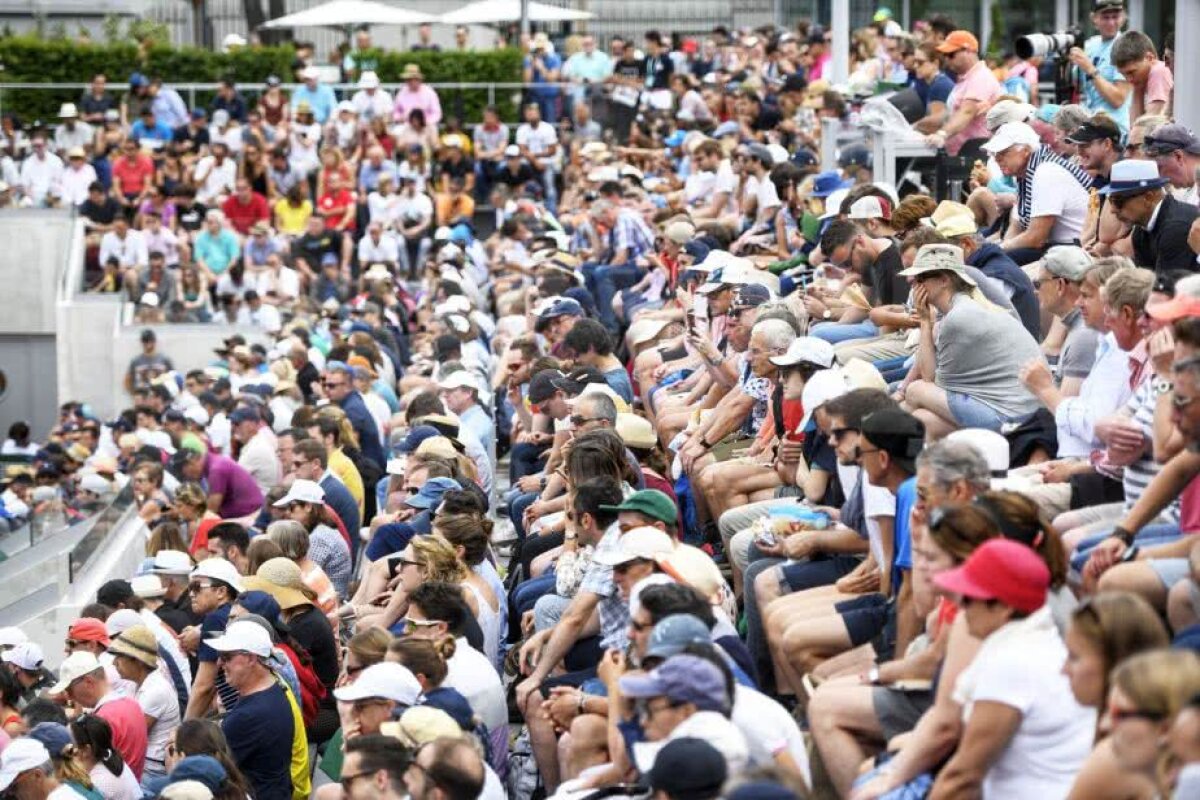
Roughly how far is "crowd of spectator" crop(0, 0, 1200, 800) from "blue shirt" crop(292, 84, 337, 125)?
10666 mm

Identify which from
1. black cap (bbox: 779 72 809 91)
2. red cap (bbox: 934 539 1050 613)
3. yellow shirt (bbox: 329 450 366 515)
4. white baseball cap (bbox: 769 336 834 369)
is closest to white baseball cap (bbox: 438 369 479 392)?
yellow shirt (bbox: 329 450 366 515)

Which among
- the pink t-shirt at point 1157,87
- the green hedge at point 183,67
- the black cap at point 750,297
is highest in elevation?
the green hedge at point 183,67

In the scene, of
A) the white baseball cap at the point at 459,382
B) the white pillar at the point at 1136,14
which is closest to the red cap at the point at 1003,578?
the white baseball cap at the point at 459,382

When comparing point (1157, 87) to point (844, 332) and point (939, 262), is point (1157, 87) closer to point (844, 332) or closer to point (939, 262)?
point (844, 332)

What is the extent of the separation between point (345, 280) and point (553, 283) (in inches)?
385

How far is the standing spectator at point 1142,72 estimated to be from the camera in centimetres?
1186

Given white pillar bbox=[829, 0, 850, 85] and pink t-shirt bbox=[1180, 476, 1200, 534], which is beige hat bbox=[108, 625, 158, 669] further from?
white pillar bbox=[829, 0, 850, 85]

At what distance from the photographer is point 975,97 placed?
13.8m

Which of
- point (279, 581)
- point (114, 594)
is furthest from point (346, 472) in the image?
point (279, 581)

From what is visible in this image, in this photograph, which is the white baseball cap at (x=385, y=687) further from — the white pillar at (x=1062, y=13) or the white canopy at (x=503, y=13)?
the white canopy at (x=503, y=13)

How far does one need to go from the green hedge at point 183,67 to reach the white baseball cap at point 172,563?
20362mm

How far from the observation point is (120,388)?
28531 millimetres

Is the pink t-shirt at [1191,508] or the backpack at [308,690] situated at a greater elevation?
the pink t-shirt at [1191,508]

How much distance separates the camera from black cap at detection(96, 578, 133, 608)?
11.1m
